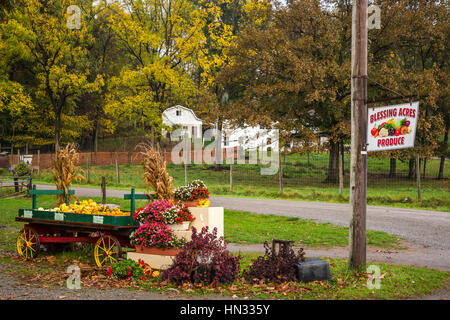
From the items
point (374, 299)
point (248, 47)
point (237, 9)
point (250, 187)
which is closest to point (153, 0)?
point (248, 47)

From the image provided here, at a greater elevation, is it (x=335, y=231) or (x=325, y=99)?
(x=325, y=99)

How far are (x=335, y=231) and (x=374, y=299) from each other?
23.1 feet

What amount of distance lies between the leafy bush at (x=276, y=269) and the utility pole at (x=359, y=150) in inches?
42.6

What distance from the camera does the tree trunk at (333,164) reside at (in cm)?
2526

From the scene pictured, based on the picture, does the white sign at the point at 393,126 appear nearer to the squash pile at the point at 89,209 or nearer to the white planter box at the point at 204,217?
the white planter box at the point at 204,217

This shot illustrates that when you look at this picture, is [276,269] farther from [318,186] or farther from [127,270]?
[318,186]

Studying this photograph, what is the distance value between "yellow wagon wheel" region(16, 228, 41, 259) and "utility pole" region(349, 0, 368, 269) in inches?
265

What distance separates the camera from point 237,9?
156 ft

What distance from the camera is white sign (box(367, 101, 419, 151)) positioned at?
828cm

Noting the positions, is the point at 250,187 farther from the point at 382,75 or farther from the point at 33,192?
the point at 33,192

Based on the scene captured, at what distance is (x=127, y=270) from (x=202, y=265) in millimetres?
1447

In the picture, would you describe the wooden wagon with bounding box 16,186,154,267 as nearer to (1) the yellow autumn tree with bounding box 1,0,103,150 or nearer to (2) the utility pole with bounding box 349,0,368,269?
(2) the utility pole with bounding box 349,0,368,269

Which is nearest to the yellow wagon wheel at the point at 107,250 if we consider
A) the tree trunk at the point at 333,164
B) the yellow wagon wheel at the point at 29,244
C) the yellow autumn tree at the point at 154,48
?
the yellow wagon wheel at the point at 29,244

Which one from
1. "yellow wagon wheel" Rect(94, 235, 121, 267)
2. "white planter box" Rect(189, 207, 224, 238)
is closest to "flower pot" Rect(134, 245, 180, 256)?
"yellow wagon wheel" Rect(94, 235, 121, 267)
